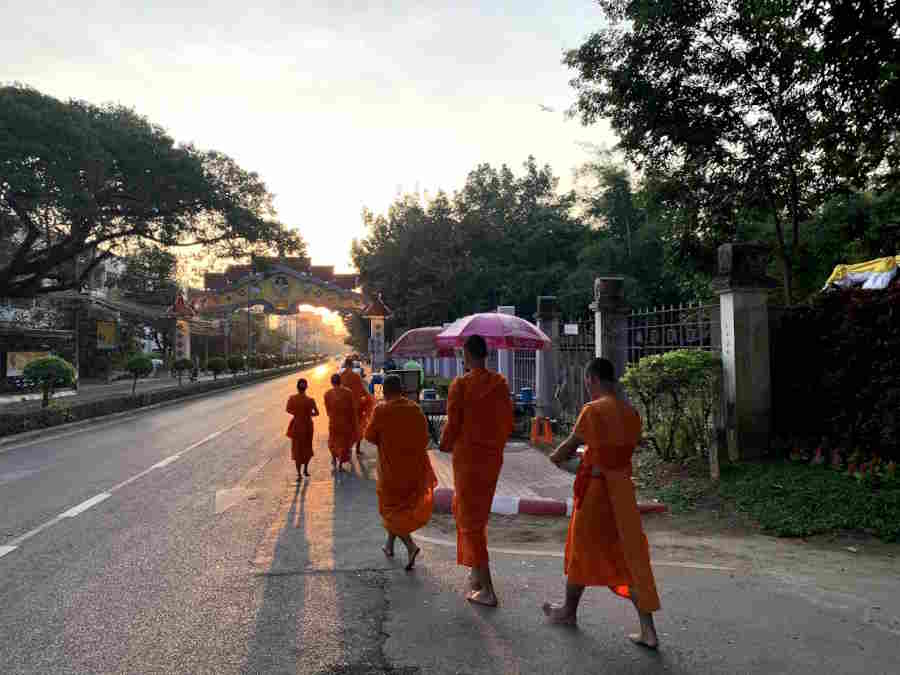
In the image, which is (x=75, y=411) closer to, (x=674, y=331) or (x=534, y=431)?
(x=534, y=431)

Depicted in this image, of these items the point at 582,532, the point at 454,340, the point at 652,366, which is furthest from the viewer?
the point at 454,340

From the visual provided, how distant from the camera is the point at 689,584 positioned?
486 centimetres

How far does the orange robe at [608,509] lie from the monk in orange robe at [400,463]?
1851 millimetres

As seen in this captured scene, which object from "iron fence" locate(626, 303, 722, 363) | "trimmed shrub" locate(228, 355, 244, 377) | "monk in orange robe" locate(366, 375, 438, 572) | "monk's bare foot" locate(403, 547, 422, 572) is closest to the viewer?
"monk's bare foot" locate(403, 547, 422, 572)

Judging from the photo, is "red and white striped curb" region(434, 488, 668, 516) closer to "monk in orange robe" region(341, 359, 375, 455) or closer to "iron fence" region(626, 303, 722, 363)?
"iron fence" region(626, 303, 722, 363)

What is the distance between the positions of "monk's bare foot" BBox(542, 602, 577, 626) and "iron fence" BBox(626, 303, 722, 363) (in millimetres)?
5787

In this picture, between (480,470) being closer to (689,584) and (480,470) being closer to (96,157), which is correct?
(689,584)

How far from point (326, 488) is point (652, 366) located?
4473mm

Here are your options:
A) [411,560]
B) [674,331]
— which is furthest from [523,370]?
[411,560]

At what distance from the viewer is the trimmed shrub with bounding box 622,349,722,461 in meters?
8.45

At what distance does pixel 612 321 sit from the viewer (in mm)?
11500

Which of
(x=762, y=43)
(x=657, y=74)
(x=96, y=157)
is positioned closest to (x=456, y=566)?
(x=657, y=74)

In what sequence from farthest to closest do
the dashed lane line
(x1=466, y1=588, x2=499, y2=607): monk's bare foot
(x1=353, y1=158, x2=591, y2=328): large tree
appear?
1. (x1=353, y1=158, x2=591, y2=328): large tree
2. the dashed lane line
3. (x1=466, y1=588, x2=499, y2=607): monk's bare foot

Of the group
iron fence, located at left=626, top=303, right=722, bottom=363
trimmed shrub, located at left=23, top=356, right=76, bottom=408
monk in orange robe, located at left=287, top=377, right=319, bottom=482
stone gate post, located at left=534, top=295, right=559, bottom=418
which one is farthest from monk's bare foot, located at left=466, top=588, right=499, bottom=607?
trimmed shrub, located at left=23, top=356, right=76, bottom=408
